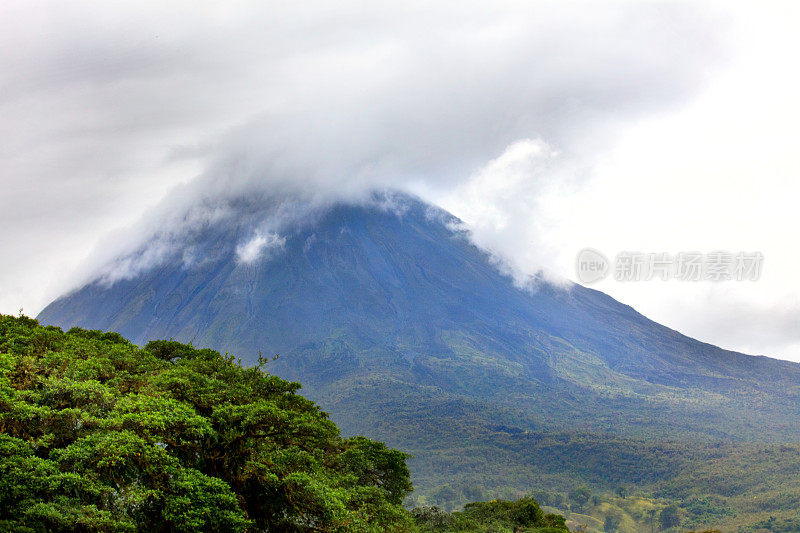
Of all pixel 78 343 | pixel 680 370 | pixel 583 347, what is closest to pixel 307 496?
pixel 78 343

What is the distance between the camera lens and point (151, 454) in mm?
13641

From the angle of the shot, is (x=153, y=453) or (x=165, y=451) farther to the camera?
(x=165, y=451)

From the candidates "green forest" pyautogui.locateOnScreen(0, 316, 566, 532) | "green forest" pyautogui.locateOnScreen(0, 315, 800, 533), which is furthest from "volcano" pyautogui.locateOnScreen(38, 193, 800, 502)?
"green forest" pyautogui.locateOnScreen(0, 316, 566, 532)

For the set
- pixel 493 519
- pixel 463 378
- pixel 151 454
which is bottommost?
pixel 493 519

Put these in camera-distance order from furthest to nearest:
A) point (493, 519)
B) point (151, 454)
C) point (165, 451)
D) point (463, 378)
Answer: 1. point (463, 378)
2. point (493, 519)
3. point (165, 451)
4. point (151, 454)

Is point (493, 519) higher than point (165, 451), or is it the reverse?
point (165, 451)

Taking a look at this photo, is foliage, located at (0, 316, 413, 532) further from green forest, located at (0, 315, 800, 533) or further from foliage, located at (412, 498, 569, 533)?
foliage, located at (412, 498, 569, 533)

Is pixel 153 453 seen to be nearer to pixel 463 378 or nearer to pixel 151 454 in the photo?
pixel 151 454

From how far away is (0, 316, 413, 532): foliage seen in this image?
12.3 meters

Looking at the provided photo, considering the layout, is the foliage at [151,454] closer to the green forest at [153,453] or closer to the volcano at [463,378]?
the green forest at [153,453]

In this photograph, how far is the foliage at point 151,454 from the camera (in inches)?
484

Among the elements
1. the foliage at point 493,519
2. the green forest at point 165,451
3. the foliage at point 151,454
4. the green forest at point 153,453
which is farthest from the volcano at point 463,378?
the foliage at point 151,454

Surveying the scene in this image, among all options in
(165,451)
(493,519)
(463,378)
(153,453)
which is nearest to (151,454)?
(153,453)

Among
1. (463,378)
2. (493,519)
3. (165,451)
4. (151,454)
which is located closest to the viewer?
(151,454)
